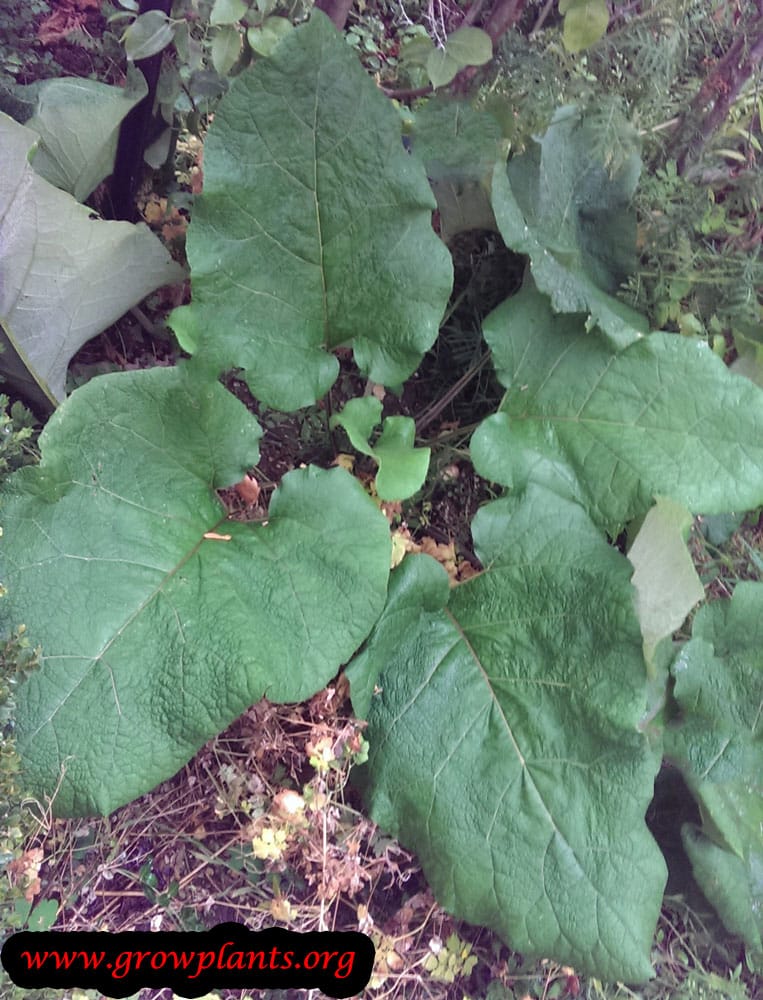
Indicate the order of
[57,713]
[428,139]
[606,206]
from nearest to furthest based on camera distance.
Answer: [57,713] → [428,139] → [606,206]

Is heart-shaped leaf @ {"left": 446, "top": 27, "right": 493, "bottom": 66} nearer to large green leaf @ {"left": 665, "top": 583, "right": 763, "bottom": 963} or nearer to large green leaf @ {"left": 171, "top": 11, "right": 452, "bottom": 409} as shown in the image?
large green leaf @ {"left": 171, "top": 11, "right": 452, "bottom": 409}

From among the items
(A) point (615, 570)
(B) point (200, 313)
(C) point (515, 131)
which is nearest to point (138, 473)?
(B) point (200, 313)

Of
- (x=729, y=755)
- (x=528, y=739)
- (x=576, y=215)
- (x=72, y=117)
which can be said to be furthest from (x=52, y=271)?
(x=729, y=755)

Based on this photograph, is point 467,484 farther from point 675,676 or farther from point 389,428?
point 675,676

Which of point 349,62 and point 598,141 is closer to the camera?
point 349,62

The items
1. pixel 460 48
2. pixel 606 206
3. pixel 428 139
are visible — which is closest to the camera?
pixel 460 48

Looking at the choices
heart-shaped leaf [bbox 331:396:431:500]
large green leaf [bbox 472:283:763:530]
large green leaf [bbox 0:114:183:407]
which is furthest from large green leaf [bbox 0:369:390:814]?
large green leaf [bbox 472:283:763:530]

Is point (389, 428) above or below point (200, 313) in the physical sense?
below

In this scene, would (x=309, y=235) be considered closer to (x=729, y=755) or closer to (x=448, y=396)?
(x=448, y=396)
